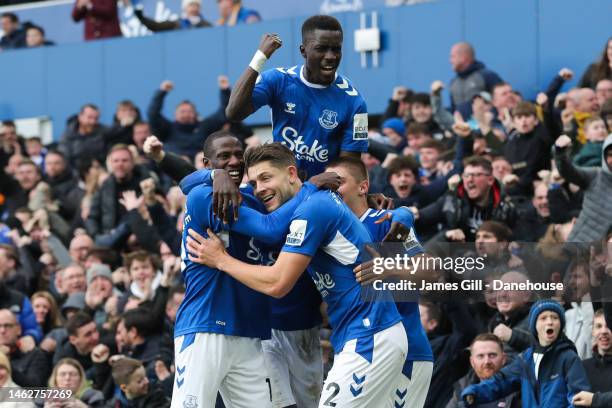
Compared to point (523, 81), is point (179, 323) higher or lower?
lower

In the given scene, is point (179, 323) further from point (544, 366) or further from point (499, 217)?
point (499, 217)

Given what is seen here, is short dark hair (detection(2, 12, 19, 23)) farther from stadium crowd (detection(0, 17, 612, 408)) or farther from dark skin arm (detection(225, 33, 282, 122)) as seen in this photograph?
dark skin arm (detection(225, 33, 282, 122))

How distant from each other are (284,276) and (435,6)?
9.33 metres

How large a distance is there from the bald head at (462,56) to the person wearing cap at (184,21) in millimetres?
4726

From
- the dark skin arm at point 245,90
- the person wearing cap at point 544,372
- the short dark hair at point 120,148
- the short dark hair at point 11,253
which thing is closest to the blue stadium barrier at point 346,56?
the short dark hair at point 120,148

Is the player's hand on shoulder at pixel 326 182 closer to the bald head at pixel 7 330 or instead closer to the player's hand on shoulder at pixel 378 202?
the player's hand on shoulder at pixel 378 202

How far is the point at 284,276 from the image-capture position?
8.27m

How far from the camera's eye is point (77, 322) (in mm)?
13609

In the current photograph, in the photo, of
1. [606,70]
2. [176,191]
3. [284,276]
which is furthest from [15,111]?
[284,276]

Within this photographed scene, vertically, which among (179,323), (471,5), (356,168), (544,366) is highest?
(471,5)

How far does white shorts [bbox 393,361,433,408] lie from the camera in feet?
29.7

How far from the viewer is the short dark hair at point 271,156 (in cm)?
851

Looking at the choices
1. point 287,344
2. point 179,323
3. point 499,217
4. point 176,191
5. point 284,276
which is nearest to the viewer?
point 284,276

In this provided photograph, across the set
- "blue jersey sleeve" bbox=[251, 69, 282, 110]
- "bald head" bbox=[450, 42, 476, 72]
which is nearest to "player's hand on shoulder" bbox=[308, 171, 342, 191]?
"blue jersey sleeve" bbox=[251, 69, 282, 110]
